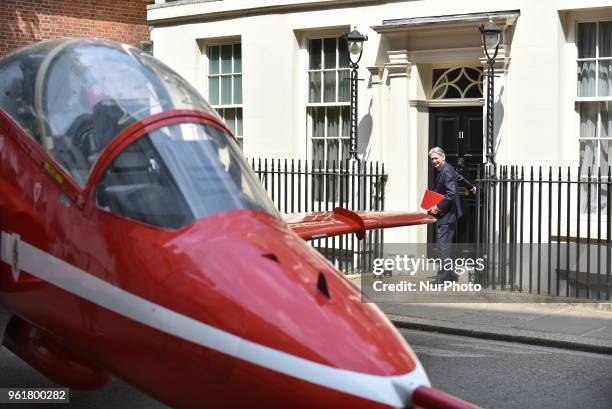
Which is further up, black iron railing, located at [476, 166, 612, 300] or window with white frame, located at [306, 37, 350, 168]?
window with white frame, located at [306, 37, 350, 168]

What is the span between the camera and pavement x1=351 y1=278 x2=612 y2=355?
33.4 feet

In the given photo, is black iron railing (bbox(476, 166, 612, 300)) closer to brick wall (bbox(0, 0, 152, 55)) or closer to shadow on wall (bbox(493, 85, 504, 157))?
shadow on wall (bbox(493, 85, 504, 157))

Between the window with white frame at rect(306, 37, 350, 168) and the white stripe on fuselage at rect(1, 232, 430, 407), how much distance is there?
33.9ft

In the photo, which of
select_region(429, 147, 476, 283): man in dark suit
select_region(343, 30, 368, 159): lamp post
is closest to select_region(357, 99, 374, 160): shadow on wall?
select_region(343, 30, 368, 159): lamp post

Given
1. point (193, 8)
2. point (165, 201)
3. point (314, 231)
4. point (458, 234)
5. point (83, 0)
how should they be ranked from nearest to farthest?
point (165, 201), point (314, 231), point (458, 234), point (193, 8), point (83, 0)

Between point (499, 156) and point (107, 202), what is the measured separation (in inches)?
364

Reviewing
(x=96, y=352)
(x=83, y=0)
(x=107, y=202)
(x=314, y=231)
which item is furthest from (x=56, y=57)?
(x=83, y=0)

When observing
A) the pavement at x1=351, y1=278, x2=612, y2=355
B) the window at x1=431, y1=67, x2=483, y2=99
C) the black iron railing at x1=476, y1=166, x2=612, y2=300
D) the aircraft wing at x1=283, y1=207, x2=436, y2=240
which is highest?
the window at x1=431, y1=67, x2=483, y2=99

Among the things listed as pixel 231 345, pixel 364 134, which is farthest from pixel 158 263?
pixel 364 134

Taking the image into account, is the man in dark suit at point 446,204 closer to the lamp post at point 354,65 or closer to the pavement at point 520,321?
the pavement at point 520,321

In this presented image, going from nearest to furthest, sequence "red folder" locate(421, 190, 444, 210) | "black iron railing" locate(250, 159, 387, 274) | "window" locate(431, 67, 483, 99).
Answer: "red folder" locate(421, 190, 444, 210)
"window" locate(431, 67, 483, 99)
"black iron railing" locate(250, 159, 387, 274)

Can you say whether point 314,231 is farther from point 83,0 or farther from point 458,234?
point 83,0

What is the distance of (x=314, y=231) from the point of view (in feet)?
26.2

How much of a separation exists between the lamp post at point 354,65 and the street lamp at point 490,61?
1896 millimetres
